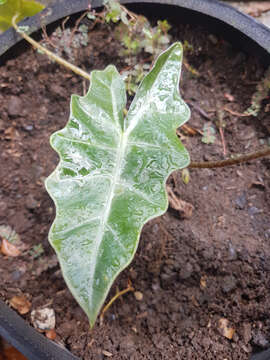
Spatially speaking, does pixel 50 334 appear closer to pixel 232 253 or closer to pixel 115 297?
pixel 115 297

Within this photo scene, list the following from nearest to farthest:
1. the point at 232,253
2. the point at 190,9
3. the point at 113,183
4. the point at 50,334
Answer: the point at 113,183
the point at 50,334
the point at 232,253
the point at 190,9

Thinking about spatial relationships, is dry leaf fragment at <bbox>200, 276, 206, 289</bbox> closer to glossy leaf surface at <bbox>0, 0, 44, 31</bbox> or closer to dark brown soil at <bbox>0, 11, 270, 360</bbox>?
dark brown soil at <bbox>0, 11, 270, 360</bbox>

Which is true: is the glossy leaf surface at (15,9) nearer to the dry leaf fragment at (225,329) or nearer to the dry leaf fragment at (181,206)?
the dry leaf fragment at (181,206)

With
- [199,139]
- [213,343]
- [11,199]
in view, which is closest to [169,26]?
[199,139]

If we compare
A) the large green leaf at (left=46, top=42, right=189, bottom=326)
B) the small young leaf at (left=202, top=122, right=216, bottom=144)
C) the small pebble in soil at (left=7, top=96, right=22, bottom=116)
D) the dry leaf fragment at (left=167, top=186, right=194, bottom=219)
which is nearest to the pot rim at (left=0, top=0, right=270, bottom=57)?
the small pebble in soil at (left=7, top=96, right=22, bottom=116)

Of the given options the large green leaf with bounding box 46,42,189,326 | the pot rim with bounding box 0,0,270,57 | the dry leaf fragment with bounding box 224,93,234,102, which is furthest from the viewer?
the dry leaf fragment with bounding box 224,93,234,102

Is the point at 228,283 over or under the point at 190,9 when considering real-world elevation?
under

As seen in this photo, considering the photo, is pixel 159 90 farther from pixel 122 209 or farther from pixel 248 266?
pixel 248 266

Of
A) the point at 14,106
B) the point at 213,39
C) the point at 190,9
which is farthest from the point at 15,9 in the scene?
the point at 213,39
